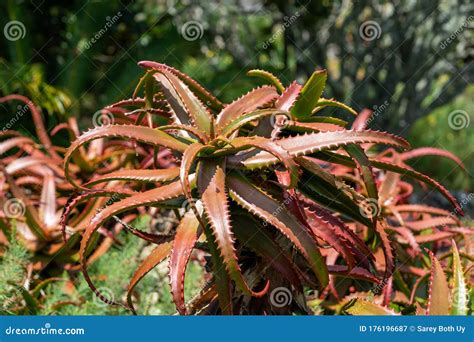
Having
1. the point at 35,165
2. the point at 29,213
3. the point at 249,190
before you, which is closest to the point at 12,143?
the point at 35,165

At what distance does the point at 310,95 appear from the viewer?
1.63 m

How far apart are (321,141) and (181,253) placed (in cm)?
38

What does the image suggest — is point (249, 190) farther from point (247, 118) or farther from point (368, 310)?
point (368, 310)

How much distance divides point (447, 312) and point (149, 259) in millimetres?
622

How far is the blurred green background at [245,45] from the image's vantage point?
21.9ft

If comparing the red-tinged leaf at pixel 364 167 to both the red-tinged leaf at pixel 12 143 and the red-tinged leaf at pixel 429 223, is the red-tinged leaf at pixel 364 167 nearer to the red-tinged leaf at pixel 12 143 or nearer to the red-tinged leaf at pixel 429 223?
the red-tinged leaf at pixel 429 223

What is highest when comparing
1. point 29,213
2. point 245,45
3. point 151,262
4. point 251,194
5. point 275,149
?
point 245,45

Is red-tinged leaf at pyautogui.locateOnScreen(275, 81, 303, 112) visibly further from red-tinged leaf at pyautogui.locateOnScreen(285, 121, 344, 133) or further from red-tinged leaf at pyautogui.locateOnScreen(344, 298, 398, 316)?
red-tinged leaf at pyautogui.locateOnScreen(344, 298, 398, 316)

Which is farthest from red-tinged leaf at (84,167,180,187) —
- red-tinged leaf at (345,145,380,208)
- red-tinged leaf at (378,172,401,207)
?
red-tinged leaf at (378,172,401,207)

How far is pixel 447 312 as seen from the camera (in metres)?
1.31

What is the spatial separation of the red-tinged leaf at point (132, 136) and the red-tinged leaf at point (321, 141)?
17 cm

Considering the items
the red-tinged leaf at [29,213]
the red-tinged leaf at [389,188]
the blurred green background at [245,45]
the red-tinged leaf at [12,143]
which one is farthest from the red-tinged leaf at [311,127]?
the blurred green background at [245,45]

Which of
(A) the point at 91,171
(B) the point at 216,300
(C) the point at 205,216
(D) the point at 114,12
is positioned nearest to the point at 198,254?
(A) the point at 91,171
